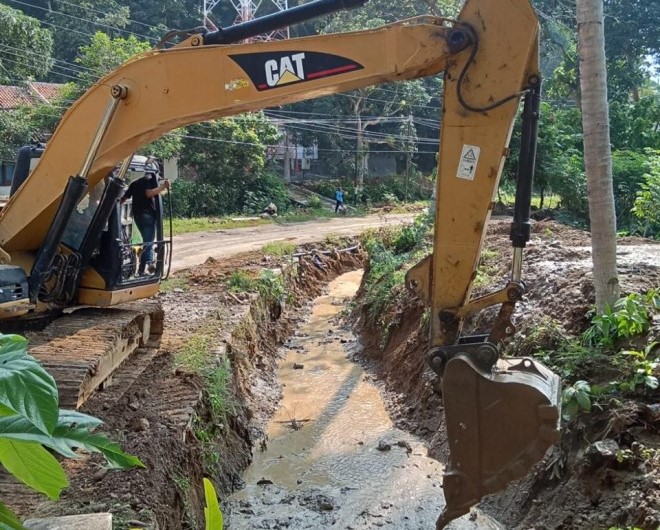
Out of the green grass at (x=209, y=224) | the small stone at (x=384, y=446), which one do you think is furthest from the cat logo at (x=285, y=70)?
the green grass at (x=209, y=224)

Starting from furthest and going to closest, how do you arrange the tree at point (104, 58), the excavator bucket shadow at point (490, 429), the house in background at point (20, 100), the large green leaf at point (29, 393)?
the house in background at point (20, 100), the tree at point (104, 58), the excavator bucket shadow at point (490, 429), the large green leaf at point (29, 393)

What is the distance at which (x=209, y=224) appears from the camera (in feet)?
81.6

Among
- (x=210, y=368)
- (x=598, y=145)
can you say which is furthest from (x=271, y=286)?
(x=598, y=145)

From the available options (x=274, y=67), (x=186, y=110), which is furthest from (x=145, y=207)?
(x=274, y=67)

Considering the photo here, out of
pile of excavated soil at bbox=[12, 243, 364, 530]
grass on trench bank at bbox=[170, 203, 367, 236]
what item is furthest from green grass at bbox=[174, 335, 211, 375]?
grass on trench bank at bbox=[170, 203, 367, 236]

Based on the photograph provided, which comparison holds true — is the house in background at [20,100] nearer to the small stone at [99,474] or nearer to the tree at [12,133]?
the tree at [12,133]

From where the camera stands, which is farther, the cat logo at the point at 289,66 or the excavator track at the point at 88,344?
the excavator track at the point at 88,344

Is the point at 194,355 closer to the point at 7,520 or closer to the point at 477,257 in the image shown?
the point at 477,257

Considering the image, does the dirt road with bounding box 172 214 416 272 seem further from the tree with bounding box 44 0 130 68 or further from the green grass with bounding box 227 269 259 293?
the tree with bounding box 44 0 130 68

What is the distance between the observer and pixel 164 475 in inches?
195

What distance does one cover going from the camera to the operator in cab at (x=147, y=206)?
7293mm

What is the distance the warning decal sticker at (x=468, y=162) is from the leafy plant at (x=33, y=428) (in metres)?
3.22

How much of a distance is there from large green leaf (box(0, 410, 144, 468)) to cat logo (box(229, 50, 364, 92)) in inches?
147

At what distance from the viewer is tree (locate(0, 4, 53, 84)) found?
18.3m
